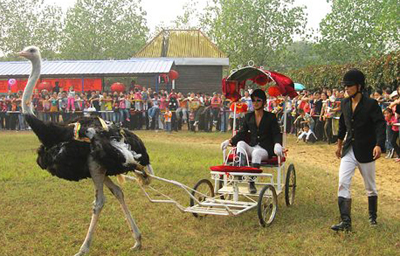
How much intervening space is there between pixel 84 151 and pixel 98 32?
51.8m

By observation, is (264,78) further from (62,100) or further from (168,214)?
(62,100)

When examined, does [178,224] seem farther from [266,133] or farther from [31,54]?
[31,54]

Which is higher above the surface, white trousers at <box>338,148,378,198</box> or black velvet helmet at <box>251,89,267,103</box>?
black velvet helmet at <box>251,89,267,103</box>

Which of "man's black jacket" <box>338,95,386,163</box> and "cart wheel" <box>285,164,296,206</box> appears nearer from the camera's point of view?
"man's black jacket" <box>338,95,386,163</box>

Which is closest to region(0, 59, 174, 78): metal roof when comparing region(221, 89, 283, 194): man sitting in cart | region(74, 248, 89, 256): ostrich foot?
region(221, 89, 283, 194): man sitting in cart

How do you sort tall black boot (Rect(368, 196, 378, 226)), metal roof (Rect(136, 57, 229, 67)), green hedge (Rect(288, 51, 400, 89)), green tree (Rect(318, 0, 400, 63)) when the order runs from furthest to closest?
green tree (Rect(318, 0, 400, 63)), metal roof (Rect(136, 57, 229, 67)), green hedge (Rect(288, 51, 400, 89)), tall black boot (Rect(368, 196, 378, 226))

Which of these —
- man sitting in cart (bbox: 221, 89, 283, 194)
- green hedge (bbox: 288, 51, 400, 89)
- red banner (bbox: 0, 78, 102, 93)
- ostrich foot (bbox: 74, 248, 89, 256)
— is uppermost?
green hedge (bbox: 288, 51, 400, 89)

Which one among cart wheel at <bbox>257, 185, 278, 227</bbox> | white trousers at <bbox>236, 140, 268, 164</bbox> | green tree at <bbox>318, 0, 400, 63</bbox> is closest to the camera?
cart wheel at <bbox>257, 185, 278, 227</bbox>

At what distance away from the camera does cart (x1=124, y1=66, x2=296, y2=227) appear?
6.43m

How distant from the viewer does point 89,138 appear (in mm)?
5547

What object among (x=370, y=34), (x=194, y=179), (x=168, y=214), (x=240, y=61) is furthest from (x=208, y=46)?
(x=168, y=214)

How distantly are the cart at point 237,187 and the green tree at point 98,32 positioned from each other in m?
48.7

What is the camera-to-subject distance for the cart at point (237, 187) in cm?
643

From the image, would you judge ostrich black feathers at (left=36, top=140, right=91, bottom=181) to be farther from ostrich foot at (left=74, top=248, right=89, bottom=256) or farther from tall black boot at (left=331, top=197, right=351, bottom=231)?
tall black boot at (left=331, top=197, right=351, bottom=231)
